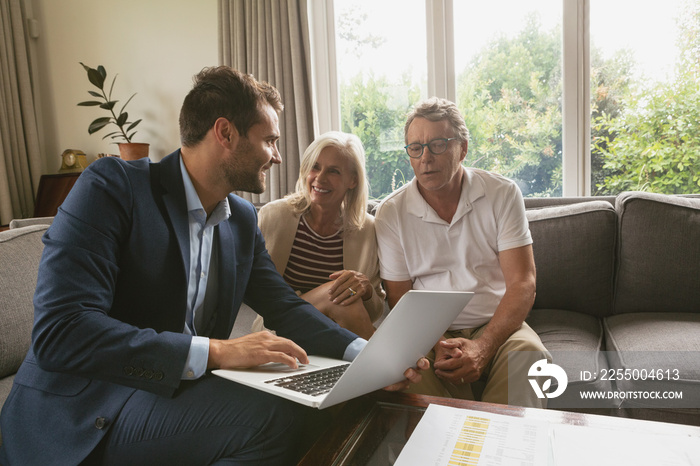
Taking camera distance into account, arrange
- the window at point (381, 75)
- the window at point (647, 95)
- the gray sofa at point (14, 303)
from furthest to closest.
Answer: the window at point (381, 75), the window at point (647, 95), the gray sofa at point (14, 303)

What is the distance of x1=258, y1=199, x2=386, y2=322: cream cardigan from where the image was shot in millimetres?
1843

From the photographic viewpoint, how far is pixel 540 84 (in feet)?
9.68

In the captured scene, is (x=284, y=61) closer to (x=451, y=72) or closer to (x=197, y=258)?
(x=451, y=72)

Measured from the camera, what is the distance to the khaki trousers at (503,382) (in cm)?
146

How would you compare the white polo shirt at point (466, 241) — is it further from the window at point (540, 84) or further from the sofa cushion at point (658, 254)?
the window at point (540, 84)

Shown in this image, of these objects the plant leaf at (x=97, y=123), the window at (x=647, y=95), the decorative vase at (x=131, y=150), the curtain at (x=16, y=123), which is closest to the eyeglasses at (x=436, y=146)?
the window at (x=647, y=95)

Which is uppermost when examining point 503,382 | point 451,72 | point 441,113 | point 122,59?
point 122,59

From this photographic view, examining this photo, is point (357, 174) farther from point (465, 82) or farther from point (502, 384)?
point (465, 82)

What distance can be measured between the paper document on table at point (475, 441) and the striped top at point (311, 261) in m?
0.94

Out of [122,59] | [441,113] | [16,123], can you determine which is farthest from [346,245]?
[16,123]

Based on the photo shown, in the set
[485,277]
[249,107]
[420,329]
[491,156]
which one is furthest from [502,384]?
[491,156]

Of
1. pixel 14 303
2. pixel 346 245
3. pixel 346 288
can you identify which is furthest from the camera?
pixel 346 245

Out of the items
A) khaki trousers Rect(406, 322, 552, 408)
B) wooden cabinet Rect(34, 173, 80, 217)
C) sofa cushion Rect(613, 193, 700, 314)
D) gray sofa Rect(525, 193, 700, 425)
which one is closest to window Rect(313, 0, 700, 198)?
gray sofa Rect(525, 193, 700, 425)

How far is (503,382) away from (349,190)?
856 millimetres
